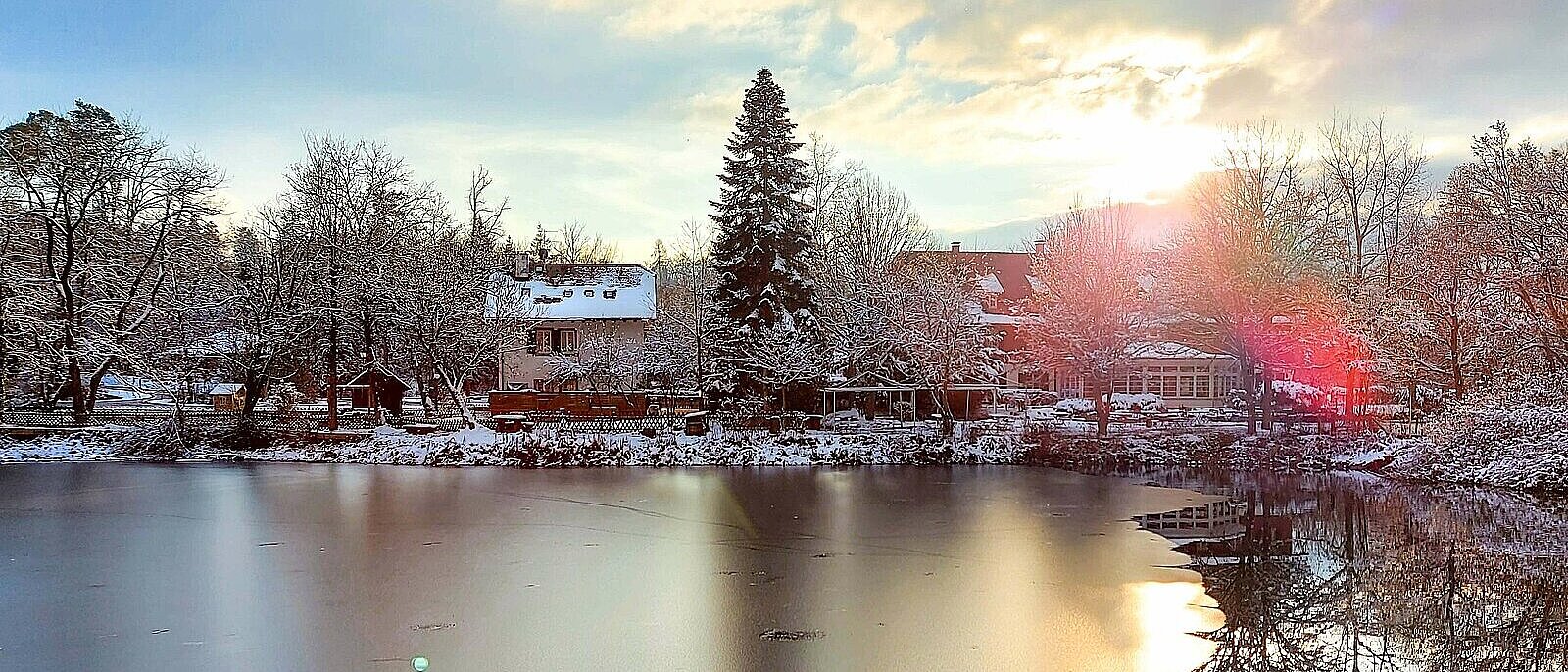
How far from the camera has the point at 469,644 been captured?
861 centimetres

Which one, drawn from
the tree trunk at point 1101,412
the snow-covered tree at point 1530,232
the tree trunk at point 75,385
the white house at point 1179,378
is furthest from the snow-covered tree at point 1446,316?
the tree trunk at point 75,385

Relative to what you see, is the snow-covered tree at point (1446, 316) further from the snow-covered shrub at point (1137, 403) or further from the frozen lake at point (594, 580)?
the frozen lake at point (594, 580)

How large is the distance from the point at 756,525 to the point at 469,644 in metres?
7.16

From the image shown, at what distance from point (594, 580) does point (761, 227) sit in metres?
20.5

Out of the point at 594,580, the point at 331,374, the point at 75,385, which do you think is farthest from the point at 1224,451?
the point at 75,385

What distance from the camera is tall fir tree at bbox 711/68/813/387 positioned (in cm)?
3083

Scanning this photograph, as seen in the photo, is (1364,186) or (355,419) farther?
(1364,186)

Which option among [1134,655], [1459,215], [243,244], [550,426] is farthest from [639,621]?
[243,244]

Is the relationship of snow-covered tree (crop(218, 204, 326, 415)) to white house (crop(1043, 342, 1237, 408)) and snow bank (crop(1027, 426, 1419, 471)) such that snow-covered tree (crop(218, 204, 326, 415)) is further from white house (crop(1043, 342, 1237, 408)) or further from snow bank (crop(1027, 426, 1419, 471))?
white house (crop(1043, 342, 1237, 408))

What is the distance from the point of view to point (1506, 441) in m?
21.9

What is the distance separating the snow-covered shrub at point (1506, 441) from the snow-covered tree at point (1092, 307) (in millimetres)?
8222

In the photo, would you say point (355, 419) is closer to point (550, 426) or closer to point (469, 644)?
point (550, 426)

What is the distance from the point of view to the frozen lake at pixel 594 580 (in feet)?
27.8

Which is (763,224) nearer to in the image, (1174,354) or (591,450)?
(591,450)
